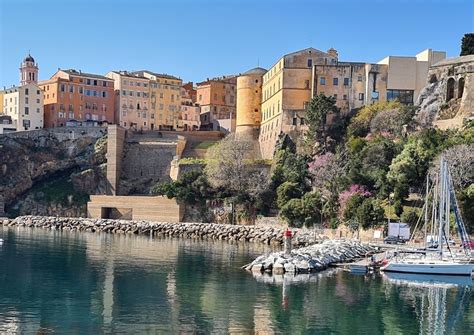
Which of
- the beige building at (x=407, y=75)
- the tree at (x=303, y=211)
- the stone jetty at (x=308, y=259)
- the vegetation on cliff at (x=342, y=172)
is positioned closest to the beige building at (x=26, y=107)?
the vegetation on cliff at (x=342, y=172)

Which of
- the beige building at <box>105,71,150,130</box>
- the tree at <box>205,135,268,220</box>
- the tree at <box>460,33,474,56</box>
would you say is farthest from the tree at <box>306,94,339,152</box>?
the beige building at <box>105,71,150,130</box>

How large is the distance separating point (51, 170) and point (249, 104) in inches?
904

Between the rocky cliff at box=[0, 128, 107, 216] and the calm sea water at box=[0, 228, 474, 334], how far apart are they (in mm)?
31179

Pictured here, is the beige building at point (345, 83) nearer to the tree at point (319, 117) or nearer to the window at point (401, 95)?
the window at point (401, 95)

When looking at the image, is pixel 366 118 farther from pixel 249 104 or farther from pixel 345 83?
pixel 249 104

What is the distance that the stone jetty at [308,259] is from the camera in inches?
1427

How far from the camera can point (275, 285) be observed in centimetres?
3183

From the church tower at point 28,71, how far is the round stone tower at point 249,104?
90.9 ft

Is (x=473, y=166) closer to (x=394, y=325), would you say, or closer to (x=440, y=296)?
(x=440, y=296)

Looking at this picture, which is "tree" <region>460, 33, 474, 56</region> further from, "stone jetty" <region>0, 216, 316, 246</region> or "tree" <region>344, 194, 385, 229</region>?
"stone jetty" <region>0, 216, 316, 246</region>

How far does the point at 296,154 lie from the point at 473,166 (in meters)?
20.6

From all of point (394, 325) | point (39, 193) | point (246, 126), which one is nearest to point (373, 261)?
point (394, 325)

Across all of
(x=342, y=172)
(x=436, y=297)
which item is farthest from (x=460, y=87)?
(x=436, y=297)

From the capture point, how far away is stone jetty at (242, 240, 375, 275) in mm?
36250
